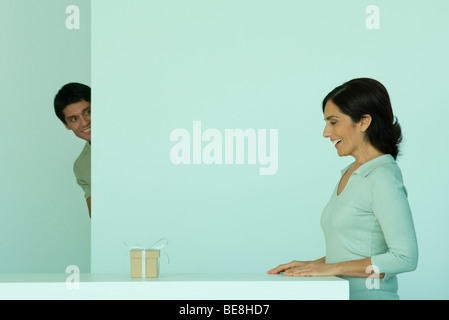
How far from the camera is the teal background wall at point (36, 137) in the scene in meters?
5.91

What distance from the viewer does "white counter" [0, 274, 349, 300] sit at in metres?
2.30

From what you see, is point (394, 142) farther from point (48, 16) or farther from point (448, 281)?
point (48, 16)

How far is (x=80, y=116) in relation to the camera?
4727 mm

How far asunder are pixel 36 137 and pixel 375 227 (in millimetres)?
3936

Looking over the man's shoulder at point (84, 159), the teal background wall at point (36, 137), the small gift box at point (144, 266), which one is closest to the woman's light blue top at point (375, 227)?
the small gift box at point (144, 266)

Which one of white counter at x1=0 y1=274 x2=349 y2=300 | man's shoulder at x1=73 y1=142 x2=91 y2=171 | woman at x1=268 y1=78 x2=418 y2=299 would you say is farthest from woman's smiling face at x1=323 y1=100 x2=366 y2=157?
man's shoulder at x1=73 y1=142 x2=91 y2=171

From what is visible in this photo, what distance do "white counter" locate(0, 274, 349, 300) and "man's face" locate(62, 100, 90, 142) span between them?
2.47 metres

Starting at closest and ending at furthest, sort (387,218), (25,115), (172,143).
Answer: (387,218), (172,143), (25,115)

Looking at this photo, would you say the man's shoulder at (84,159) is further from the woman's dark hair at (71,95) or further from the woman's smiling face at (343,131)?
the woman's smiling face at (343,131)

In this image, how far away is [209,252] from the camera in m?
4.16

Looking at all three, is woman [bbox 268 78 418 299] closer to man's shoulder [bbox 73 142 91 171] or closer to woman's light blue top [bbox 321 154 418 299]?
woman's light blue top [bbox 321 154 418 299]
